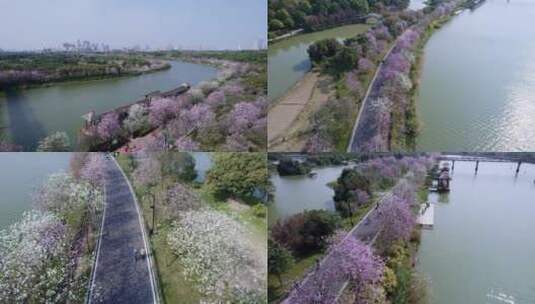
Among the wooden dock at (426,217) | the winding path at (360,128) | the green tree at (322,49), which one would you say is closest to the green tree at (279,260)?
the winding path at (360,128)

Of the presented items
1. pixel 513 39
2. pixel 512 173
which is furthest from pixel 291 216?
pixel 513 39

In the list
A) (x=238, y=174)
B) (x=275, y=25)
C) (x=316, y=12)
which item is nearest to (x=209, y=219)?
(x=238, y=174)

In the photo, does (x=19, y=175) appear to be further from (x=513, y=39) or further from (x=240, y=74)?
(x=513, y=39)

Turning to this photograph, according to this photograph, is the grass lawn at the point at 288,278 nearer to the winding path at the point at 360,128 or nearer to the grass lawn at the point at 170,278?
the grass lawn at the point at 170,278

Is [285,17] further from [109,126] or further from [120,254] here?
[120,254]

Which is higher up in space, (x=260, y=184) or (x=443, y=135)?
(x=443, y=135)

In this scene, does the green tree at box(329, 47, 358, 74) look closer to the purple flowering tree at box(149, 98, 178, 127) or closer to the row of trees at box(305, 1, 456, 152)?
the row of trees at box(305, 1, 456, 152)

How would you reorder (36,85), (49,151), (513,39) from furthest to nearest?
1. (513,39)
2. (36,85)
3. (49,151)
